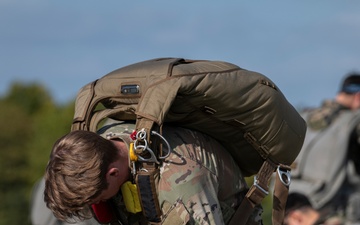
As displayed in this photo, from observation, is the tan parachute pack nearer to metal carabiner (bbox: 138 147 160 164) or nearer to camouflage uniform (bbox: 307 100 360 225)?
metal carabiner (bbox: 138 147 160 164)

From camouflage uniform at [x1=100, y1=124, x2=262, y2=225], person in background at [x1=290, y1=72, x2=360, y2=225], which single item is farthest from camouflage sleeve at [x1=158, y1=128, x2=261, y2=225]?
person in background at [x1=290, y1=72, x2=360, y2=225]

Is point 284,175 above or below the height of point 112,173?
below

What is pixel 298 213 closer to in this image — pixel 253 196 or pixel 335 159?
pixel 253 196

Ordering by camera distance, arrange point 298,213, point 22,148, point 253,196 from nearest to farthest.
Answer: point 253,196 < point 298,213 < point 22,148

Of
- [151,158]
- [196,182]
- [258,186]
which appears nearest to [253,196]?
[258,186]

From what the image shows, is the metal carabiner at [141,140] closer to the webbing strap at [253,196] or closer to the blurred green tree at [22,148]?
the webbing strap at [253,196]

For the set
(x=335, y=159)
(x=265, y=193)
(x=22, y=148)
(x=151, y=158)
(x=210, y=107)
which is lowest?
(x=22, y=148)

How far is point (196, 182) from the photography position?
4578mm

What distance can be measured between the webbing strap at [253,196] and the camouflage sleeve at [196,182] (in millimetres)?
48

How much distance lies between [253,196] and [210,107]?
52 cm

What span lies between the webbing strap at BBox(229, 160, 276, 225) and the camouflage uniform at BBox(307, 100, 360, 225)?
469cm

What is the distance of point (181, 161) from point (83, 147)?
17.7 inches

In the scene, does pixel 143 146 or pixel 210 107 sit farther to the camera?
pixel 210 107

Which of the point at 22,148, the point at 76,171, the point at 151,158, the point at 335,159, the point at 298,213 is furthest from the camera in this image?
the point at 22,148
